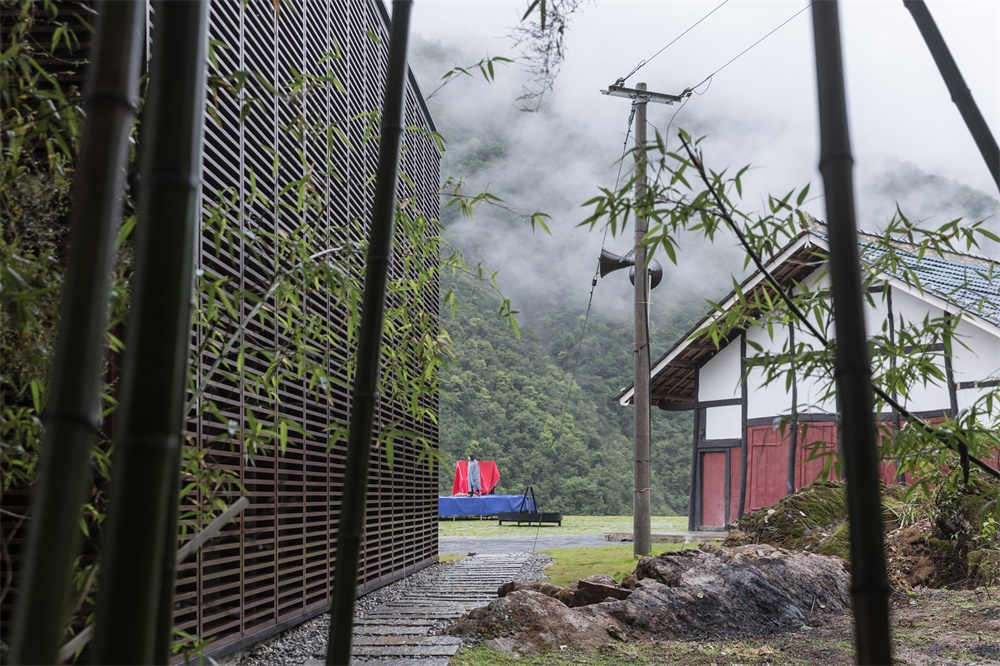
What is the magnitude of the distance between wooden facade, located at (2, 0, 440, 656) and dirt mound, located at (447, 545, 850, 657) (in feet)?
3.68

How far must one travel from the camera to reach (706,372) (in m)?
11.5

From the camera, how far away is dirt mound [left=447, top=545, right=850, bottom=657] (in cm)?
448

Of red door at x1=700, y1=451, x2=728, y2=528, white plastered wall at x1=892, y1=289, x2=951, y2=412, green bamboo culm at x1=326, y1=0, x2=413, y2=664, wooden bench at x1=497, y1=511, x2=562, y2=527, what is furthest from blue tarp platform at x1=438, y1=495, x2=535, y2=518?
green bamboo culm at x1=326, y1=0, x2=413, y2=664

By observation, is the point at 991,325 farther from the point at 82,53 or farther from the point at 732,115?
the point at 732,115

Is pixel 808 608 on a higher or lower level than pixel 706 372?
lower

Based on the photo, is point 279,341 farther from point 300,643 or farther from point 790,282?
point 790,282

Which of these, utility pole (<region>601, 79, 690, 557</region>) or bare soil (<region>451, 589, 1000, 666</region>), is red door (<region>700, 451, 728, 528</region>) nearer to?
utility pole (<region>601, 79, 690, 557</region>)

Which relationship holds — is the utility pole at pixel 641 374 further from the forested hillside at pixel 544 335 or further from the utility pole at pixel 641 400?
the forested hillside at pixel 544 335

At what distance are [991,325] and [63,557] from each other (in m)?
8.81

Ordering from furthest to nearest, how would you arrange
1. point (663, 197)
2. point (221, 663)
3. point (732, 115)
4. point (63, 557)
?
point (732, 115)
point (221, 663)
point (663, 197)
point (63, 557)

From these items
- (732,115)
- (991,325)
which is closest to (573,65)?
(732,115)

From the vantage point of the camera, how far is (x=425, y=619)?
5.39m

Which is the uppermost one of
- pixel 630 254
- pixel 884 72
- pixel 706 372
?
pixel 884 72

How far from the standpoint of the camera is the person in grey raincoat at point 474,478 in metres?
19.1
